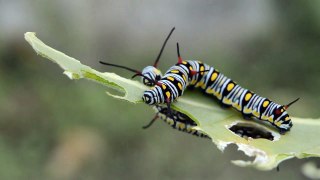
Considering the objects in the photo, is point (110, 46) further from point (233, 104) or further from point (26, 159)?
point (233, 104)

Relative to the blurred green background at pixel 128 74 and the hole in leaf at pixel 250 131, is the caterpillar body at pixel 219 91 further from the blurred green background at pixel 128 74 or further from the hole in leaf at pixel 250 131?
the blurred green background at pixel 128 74

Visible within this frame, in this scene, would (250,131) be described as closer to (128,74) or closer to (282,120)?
(282,120)

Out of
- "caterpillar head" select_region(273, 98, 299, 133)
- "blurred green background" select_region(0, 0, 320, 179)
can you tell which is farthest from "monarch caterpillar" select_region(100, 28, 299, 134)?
"blurred green background" select_region(0, 0, 320, 179)

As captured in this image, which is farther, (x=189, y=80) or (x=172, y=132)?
(x=172, y=132)

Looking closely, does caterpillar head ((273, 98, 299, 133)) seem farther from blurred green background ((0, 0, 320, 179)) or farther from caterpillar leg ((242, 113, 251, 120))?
blurred green background ((0, 0, 320, 179))

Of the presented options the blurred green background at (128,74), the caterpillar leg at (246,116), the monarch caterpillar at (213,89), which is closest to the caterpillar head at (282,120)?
the monarch caterpillar at (213,89)

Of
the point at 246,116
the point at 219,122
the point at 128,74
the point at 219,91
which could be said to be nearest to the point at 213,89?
the point at 219,91

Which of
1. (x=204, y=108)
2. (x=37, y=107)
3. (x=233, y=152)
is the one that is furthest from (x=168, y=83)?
(x=37, y=107)
